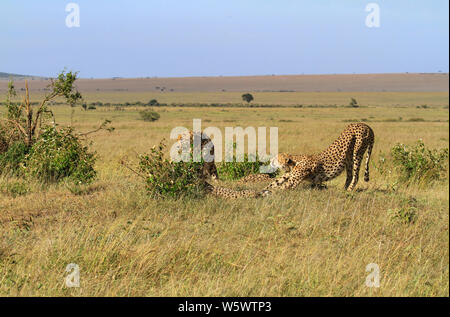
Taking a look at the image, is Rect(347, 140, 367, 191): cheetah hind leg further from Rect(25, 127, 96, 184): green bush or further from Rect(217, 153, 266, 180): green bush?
Rect(25, 127, 96, 184): green bush

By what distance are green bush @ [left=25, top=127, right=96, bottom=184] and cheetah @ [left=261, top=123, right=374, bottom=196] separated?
3.27 meters

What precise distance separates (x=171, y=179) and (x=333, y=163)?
108 inches

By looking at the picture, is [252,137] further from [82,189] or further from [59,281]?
[59,281]

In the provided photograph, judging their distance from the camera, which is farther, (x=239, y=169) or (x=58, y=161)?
(x=239, y=169)

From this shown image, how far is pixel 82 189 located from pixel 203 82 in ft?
483

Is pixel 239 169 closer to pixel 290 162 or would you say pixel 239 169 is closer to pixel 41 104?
pixel 290 162

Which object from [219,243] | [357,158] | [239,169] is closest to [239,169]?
[239,169]

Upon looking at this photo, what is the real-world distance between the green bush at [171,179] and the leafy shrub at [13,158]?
3536mm

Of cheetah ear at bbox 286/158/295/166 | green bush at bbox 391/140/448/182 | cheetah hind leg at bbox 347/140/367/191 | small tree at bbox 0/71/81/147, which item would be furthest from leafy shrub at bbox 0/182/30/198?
green bush at bbox 391/140/448/182

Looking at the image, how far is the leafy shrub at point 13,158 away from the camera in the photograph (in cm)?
1038

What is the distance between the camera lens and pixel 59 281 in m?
4.74

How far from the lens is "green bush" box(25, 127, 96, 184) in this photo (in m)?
9.39

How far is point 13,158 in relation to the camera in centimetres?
1046
